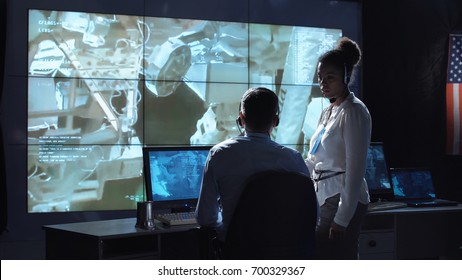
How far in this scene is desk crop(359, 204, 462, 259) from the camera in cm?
403

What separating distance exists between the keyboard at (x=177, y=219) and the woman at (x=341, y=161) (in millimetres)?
712

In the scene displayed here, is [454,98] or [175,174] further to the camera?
[454,98]

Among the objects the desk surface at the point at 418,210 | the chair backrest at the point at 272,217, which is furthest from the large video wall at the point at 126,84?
the chair backrest at the point at 272,217

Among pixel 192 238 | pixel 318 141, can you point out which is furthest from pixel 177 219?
pixel 318 141

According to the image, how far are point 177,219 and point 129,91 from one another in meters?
2.68

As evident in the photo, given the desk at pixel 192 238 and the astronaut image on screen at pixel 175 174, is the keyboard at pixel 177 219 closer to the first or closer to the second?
the desk at pixel 192 238

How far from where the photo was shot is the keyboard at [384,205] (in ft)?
12.9

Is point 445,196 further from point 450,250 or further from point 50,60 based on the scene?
point 50,60

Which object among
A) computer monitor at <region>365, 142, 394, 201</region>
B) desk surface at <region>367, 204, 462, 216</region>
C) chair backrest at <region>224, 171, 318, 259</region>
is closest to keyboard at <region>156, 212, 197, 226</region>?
chair backrest at <region>224, 171, 318, 259</region>

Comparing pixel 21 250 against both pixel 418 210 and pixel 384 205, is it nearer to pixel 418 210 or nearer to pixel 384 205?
pixel 384 205

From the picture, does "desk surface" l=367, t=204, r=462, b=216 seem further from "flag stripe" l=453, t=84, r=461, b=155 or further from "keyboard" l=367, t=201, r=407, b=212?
"flag stripe" l=453, t=84, r=461, b=155

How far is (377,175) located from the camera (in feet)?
14.0
